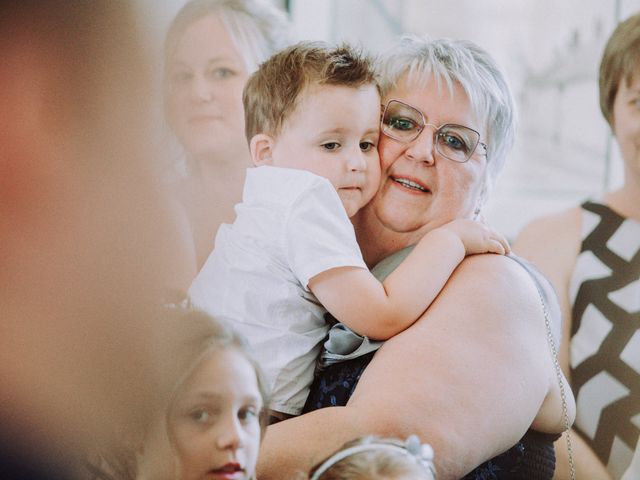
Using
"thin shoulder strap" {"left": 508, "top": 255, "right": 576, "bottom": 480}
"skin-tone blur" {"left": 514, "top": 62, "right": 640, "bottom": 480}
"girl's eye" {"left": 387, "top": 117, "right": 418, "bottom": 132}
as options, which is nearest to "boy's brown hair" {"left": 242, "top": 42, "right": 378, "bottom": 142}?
"girl's eye" {"left": 387, "top": 117, "right": 418, "bottom": 132}

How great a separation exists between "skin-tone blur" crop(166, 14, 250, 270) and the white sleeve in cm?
12

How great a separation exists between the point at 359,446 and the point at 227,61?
1.66 feet

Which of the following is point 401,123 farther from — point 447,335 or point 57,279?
point 57,279

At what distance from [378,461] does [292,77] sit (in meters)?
0.42

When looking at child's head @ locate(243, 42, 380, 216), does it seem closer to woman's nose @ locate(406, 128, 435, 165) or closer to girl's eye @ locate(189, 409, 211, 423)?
woman's nose @ locate(406, 128, 435, 165)

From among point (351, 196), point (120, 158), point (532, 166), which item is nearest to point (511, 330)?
point (351, 196)

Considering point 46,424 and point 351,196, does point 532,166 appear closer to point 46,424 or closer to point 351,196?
point 351,196

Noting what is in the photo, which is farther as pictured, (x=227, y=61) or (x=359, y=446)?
(x=227, y=61)

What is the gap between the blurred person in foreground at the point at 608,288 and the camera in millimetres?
1135

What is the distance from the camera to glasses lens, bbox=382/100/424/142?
3.22 ft

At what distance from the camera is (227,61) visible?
0.95 metres

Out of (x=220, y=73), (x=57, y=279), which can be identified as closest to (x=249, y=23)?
(x=220, y=73)

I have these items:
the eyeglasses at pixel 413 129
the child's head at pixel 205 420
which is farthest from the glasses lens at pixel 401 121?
the child's head at pixel 205 420

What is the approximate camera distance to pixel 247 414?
72cm
